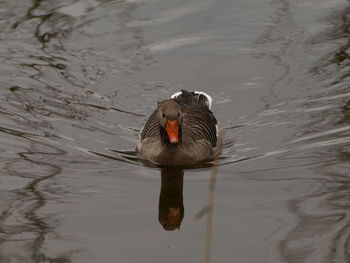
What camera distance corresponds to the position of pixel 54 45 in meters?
14.0

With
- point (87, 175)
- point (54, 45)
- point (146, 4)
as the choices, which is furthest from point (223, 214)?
point (146, 4)

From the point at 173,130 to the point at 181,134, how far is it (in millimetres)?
535

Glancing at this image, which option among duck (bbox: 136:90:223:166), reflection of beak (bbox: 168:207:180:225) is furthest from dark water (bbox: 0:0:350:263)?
duck (bbox: 136:90:223:166)

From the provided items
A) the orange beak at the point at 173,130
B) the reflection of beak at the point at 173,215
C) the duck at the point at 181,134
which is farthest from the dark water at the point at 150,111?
the orange beak at the point at 173,130

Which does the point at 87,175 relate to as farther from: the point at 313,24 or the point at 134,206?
the point at 313,24

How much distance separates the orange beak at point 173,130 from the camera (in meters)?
10.1

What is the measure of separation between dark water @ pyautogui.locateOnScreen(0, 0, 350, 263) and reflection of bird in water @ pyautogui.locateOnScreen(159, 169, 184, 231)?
22 mm

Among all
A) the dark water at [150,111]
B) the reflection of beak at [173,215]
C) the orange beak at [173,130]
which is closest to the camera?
the dark water at [150,111]

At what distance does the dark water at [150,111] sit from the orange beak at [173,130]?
1.35 ft

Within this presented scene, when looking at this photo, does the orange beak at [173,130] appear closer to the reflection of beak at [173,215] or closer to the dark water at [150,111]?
the dark water at [150,111]

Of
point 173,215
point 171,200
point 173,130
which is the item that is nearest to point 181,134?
point 173,130

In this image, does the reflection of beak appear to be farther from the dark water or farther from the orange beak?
the orange beak

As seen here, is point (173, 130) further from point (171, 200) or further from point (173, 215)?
point (173, 215)

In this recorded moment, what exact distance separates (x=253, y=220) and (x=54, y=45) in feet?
21.8
